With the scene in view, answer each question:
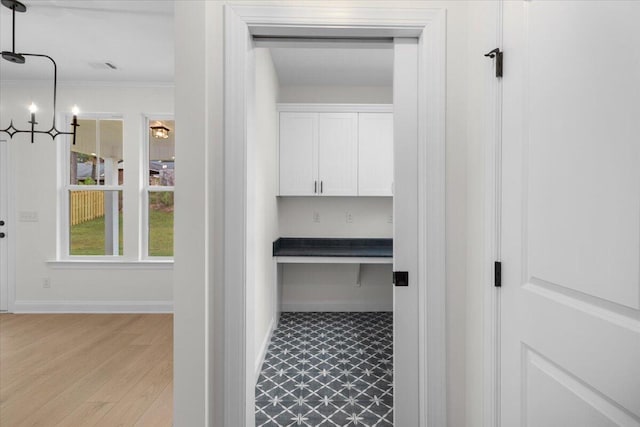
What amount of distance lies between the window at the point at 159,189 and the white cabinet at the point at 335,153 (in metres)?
1.44

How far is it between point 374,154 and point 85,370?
10.9 ft

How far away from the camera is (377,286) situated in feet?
13.9

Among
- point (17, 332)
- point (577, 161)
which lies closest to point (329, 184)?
point (577, 161)

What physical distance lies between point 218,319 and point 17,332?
3.42 metres

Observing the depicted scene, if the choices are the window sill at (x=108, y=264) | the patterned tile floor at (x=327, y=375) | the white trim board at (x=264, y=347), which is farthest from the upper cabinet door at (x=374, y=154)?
the window sill at (x=108, y=264)

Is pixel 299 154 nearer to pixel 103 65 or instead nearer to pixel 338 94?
pixel 338 94

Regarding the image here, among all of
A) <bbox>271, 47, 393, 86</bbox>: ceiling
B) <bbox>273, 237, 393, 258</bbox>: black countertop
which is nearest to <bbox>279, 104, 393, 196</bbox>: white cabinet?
<bbox>271, 47, 393, 86</bbox>: ceiling

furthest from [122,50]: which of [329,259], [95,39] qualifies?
[329,259]

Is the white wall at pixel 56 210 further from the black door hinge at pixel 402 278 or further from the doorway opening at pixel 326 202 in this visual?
the black door hinge at pixel 402 278

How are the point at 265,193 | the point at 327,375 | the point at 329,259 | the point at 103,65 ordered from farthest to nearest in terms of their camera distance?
the point at 329,259
the point at 103,65
the point at 265,193
the point at 327,375

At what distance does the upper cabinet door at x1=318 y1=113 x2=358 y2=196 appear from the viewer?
3.96 metres

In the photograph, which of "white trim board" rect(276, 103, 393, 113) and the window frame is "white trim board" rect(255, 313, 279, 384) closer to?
the window frame

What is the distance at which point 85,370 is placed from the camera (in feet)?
8.87

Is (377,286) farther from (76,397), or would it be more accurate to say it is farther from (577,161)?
(577,161)
